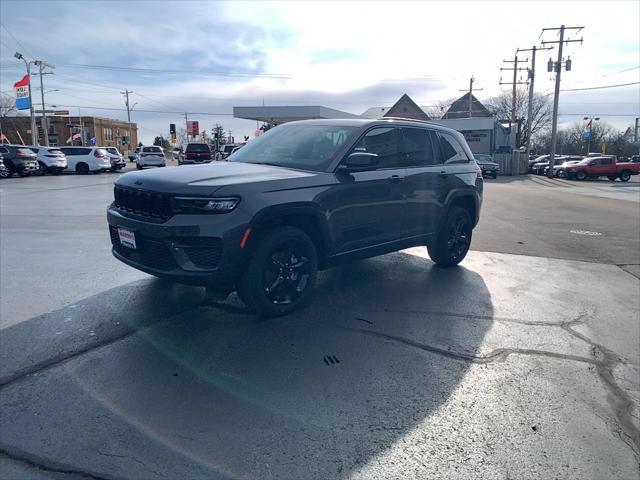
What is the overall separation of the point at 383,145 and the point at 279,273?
2082 millimetres

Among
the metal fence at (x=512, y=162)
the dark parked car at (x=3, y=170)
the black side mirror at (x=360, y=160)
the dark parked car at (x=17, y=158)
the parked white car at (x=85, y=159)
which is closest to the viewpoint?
the black side mirror at (x=360, y=160)

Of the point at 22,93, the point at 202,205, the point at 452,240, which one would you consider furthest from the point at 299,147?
the point at 22,93

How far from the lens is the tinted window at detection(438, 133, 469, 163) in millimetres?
6660

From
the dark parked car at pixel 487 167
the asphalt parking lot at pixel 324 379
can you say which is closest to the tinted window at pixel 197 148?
the dark parked car at pixel 487 167

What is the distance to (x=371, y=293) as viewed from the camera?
5605 mm

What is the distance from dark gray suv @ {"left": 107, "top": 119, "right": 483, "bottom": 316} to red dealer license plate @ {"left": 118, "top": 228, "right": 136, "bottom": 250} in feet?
0.03

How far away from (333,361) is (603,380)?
213 cm

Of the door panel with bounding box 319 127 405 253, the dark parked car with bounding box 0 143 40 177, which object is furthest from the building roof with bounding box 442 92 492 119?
the door panel with bounding box 319 127 405 253

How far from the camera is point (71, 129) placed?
271 ft

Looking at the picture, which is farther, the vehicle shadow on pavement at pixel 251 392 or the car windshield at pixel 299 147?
the car windshield at pixel 299 147

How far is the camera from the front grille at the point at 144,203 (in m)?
4.08

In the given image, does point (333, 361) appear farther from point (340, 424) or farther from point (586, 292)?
point (586, 292)

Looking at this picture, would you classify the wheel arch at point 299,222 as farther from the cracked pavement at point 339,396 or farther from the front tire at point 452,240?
the front tire at point 452,240

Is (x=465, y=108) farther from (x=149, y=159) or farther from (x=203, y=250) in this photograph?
(x=203, y=250)
